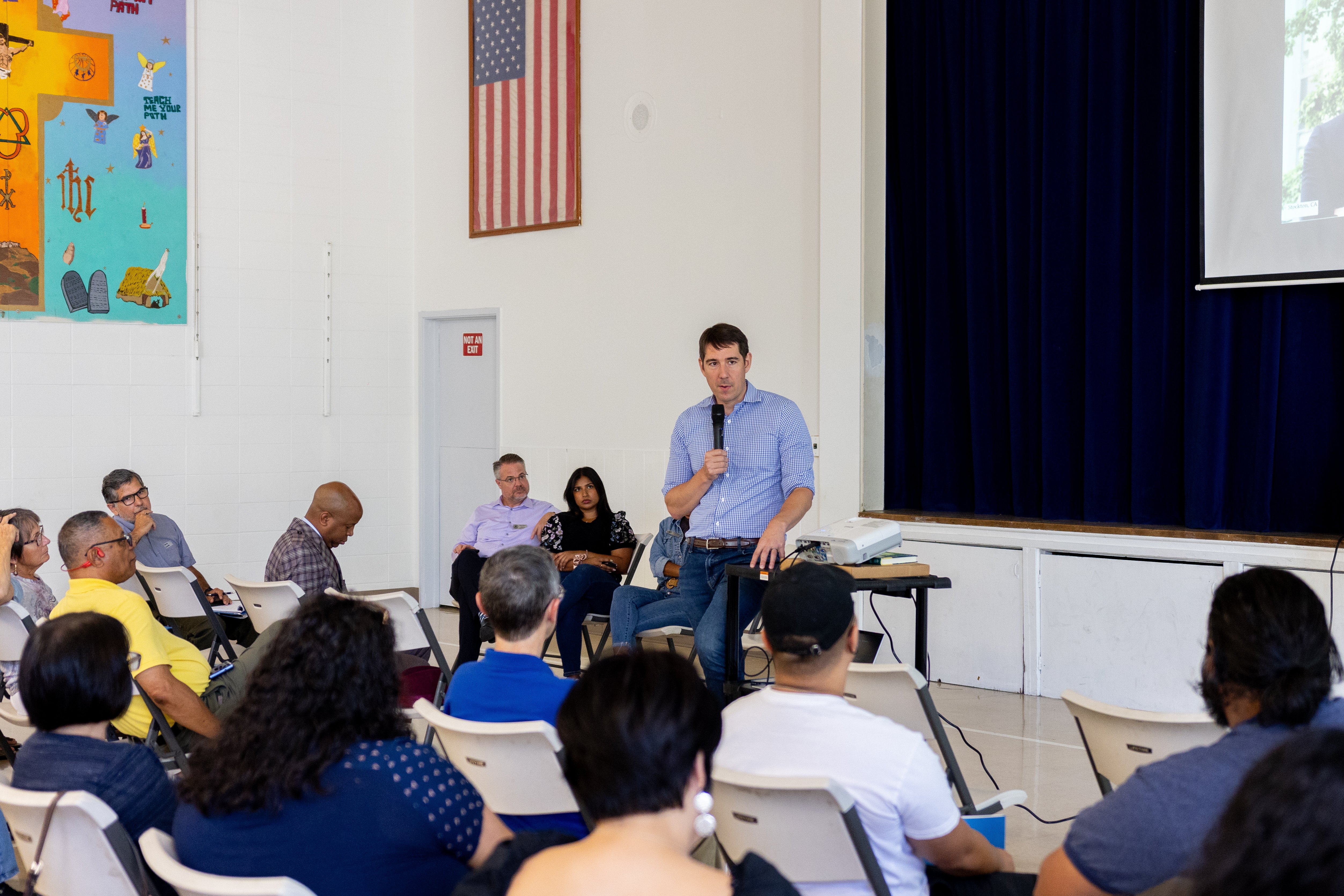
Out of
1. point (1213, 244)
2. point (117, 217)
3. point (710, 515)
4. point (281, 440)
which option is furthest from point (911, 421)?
point (117, 217)

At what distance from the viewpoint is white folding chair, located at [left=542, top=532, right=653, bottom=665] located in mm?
5074

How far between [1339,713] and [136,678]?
2782 millimetres

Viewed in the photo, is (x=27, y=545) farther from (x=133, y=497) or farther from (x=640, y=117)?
(x=640, y=117)

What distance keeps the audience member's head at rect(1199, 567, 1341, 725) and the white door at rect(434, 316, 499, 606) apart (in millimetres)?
6025

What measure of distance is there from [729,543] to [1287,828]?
3213 millimetres

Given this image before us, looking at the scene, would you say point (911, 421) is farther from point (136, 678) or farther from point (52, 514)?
point (52, 514)

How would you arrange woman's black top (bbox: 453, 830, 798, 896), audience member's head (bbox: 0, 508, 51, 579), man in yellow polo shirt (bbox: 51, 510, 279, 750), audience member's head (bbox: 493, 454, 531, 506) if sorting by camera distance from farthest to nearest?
audience member's head (bbox: 493, 454, 531, 506) → audience member's head (bbox: 0, 508, 51, 579) → man in yellow polo shirt (bbox: 51, 510, 279, 750) → woman's black top (bbox: 453, 830, 798, 896)

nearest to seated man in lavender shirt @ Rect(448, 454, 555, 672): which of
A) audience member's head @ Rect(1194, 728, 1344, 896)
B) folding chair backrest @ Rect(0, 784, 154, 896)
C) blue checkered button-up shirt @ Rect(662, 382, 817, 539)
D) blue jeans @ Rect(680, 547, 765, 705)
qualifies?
blue jeans @ Rect(680, 547, 765, 705)

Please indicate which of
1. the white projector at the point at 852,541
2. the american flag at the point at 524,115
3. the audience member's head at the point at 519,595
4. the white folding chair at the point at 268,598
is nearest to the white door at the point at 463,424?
the american flag at the point at 524,115

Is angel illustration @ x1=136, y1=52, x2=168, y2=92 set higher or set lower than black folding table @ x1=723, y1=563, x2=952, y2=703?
higher

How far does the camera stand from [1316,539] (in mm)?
4434

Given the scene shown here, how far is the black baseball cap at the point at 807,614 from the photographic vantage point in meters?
1.93

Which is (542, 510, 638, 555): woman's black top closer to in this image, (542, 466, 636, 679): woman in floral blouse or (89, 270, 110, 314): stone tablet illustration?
(542, 466, 636, 679): woman in floral blouse

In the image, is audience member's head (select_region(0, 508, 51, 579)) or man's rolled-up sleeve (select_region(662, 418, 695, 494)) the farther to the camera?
man's rolled-up sleeve (select_region(662, 418, 695, 494))
